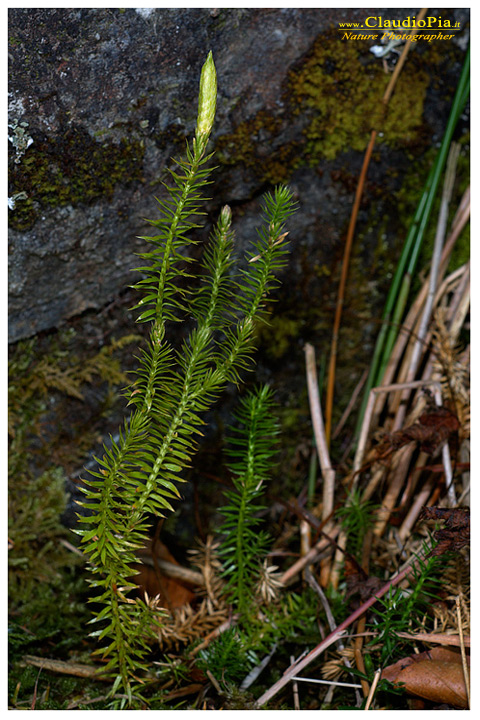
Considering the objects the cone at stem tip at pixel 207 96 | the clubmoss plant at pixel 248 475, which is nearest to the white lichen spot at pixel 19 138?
the cone at stem tip at pixel 207 96

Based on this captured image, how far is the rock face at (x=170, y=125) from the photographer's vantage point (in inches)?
54.1

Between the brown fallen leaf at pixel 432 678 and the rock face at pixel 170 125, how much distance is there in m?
1.07

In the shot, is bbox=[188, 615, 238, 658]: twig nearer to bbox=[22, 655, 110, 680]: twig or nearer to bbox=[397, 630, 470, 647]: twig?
bbox=[22, 655, 110, 680]: twig

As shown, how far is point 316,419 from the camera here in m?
1.80

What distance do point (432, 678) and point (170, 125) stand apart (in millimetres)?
1458

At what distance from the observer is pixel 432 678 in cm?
129

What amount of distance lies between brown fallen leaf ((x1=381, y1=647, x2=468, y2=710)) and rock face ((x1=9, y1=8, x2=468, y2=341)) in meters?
1.07

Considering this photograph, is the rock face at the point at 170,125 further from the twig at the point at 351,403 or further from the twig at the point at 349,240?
the twig at the point at 351,403

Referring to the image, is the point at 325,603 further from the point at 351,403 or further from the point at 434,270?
the point at 434,270

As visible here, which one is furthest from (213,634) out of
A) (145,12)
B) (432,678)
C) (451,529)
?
(145,12)

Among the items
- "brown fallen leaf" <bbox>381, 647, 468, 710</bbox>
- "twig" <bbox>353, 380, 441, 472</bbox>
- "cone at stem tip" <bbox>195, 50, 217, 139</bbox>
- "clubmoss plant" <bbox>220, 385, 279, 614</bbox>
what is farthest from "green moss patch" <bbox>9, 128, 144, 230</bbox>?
"brown fallen leaf" <bbox>381, 647, 468, 710</bbox>

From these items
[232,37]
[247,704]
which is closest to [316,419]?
[247,704]

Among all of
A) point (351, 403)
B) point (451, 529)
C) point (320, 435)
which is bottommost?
point (451, 529)

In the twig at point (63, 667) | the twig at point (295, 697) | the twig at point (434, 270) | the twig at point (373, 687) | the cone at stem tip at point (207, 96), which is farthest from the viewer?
the twig at point (434, 270)
